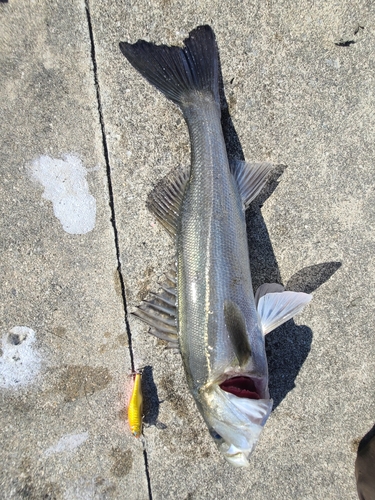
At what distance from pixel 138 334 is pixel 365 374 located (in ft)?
5.81

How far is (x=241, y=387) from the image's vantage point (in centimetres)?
234

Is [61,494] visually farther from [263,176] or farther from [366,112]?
[366,112]

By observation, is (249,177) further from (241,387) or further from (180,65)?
(241,387)

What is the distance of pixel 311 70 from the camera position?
2.76 meters

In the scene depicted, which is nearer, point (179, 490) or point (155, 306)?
point (155, 306)

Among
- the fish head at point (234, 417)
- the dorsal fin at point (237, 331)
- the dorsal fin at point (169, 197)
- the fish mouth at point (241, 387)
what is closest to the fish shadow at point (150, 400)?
the fish head at point (234, 417)

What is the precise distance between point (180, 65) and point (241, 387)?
2.25 metres

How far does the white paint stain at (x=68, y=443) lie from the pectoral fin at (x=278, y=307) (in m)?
1.64

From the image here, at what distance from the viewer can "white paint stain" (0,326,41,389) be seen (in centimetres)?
279

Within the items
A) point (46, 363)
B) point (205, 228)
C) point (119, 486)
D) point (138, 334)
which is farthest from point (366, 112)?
point (119, 486)

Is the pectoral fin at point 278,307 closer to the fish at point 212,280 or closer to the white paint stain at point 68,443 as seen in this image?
the fish at point 212,280

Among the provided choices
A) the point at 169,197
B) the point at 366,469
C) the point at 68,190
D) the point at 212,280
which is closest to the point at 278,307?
the point at 212,280

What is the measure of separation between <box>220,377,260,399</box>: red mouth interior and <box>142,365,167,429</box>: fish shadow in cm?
75

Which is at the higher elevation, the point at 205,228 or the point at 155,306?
the point at 205,228
